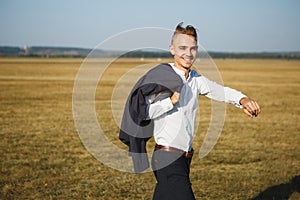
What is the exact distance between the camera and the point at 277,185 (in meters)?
7.14

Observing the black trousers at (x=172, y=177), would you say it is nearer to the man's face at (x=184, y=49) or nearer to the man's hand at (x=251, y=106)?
the man's hand at (x=251, y=106)

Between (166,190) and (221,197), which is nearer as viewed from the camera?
(166,190)

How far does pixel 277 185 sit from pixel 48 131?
7.05 meters

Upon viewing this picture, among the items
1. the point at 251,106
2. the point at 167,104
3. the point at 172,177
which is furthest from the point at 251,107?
the point at 172,177

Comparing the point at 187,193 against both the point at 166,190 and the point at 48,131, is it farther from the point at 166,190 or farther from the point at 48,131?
the point at 48,131

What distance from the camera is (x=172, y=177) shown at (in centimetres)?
347

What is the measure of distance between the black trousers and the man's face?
817mm

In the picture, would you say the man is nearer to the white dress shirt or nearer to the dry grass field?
the white dress shirt

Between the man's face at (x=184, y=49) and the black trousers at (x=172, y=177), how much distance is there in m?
0.82

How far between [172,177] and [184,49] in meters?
1.13

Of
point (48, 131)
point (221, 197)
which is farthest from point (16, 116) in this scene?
point (221, 197)

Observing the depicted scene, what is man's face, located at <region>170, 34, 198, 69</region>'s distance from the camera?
343 cm

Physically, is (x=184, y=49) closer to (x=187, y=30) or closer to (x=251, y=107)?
(x=187, y=30)

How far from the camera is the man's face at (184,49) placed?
3.43 meters
